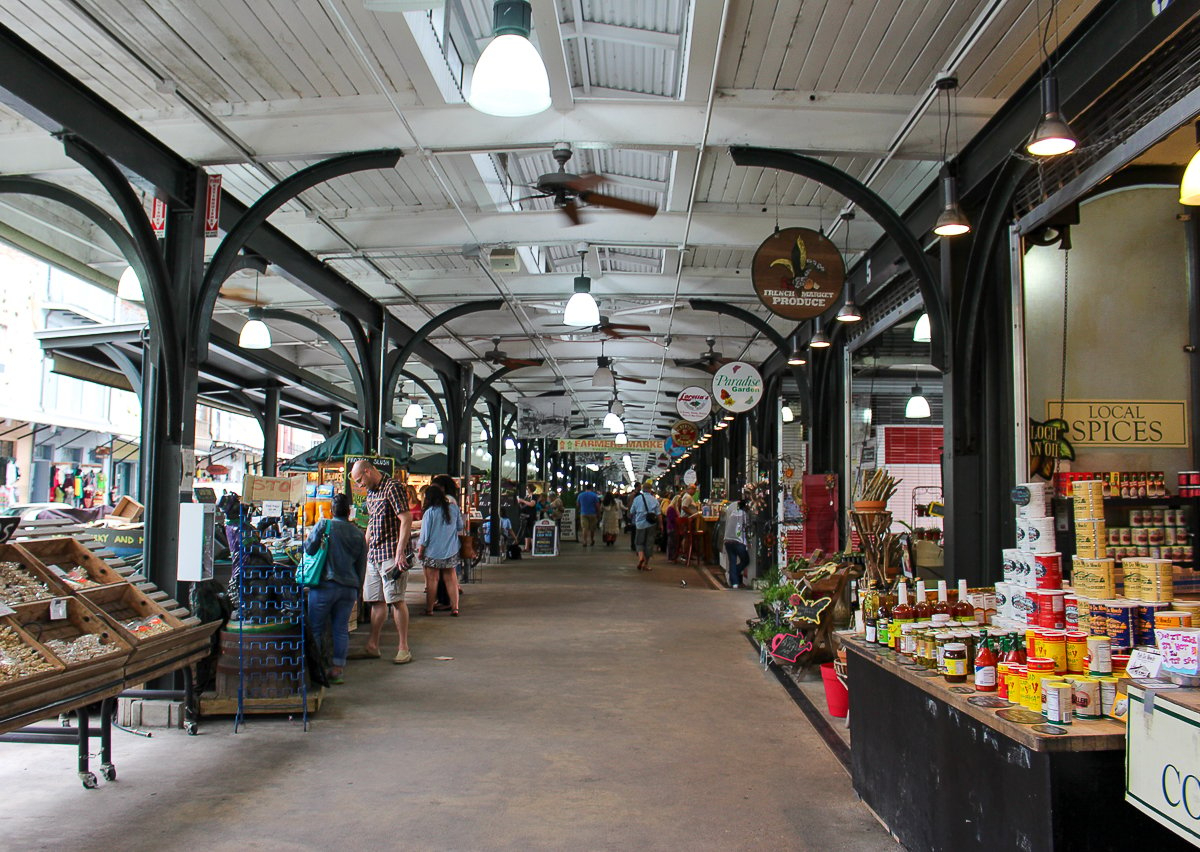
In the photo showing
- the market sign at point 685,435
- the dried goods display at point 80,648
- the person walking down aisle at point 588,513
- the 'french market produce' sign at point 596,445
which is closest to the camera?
the dried goods display at point 80,648

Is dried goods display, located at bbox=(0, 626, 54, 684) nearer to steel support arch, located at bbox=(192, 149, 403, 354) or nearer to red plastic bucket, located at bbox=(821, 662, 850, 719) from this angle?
steel support arch, located at bbox=(192, 149, 403, 354)

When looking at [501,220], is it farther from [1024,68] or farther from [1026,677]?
[1026,677]

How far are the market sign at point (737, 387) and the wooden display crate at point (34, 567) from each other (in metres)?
8.45

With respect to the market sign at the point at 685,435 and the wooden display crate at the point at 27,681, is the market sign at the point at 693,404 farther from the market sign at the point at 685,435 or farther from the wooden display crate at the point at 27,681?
the wooden display crate at the point at 27,681

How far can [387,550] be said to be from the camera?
7.87 metres

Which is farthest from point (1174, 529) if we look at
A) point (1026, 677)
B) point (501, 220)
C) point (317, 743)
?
point (501, 220)

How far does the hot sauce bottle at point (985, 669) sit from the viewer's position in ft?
10.9

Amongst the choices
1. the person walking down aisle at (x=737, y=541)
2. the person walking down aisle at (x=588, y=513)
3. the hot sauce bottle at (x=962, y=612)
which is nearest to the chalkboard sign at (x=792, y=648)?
the hot sauce bottle at (x=962, y=612)

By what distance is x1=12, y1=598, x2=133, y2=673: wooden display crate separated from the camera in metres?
4.43

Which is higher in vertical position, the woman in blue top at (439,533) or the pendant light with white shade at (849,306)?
the pendant light with white shade at (849,306)

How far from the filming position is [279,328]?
14.0 m

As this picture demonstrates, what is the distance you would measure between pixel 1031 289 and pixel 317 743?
5808 millimetres

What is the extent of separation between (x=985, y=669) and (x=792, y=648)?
13.6ft

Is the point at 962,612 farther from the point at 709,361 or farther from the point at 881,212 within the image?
the point at 709,361
